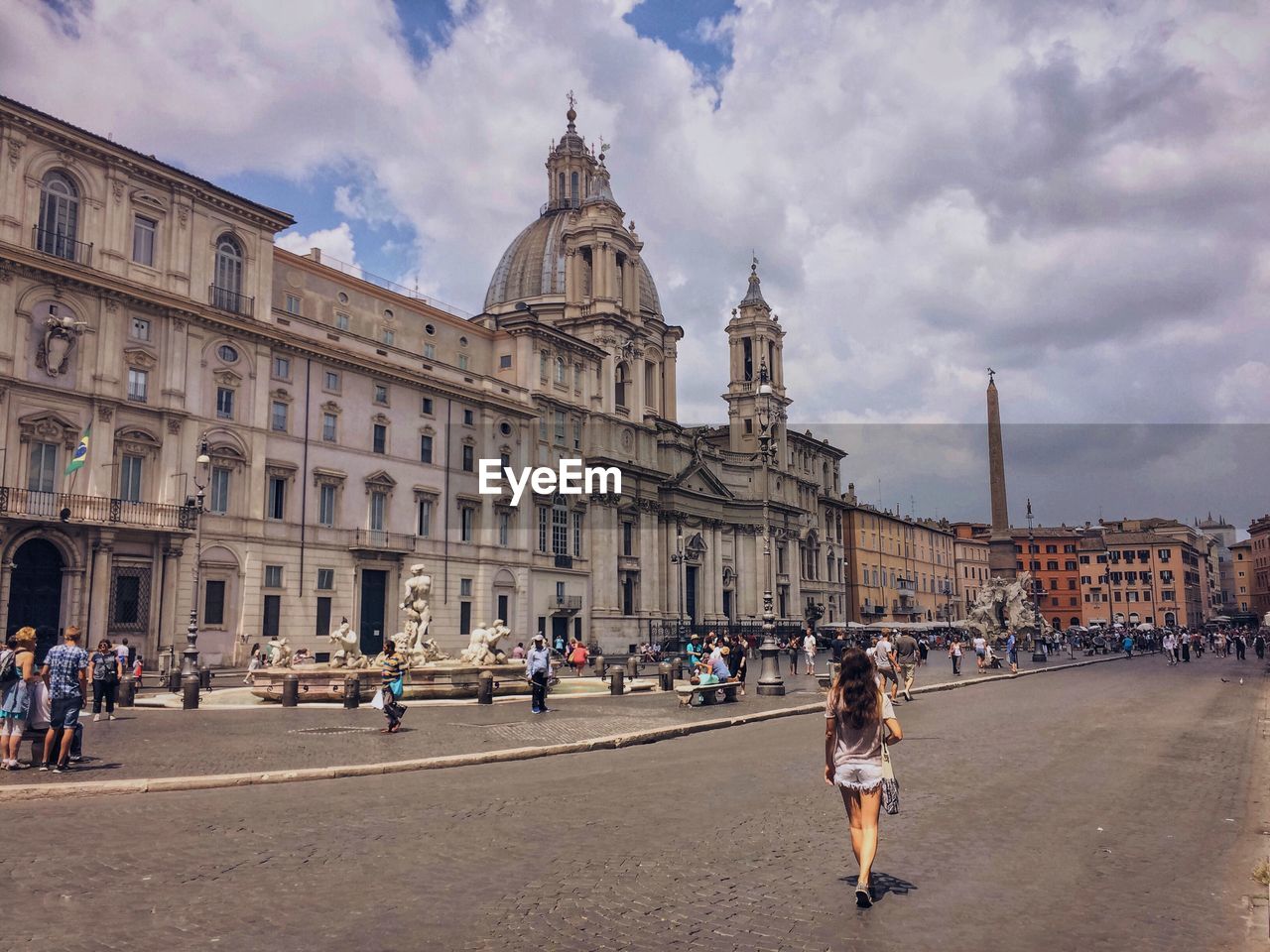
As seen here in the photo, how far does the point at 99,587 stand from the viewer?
32125 millimetres

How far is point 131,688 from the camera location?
22672 mm

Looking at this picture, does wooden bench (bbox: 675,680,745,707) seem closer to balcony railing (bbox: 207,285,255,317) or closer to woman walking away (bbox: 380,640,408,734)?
woman walking away (bbox: 380,640,408,734)

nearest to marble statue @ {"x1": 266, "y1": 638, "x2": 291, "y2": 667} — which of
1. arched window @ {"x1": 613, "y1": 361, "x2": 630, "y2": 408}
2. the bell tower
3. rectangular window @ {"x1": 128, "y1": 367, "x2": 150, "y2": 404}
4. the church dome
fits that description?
rectangular window @ {"x1": 128, "y1": 367, "x2": 150, "y2": 404}

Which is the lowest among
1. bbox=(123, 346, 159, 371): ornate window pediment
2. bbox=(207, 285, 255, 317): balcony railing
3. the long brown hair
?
the long brown hair

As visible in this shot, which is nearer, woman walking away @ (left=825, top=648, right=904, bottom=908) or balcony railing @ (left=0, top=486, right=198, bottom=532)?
woman walking away @ (left=825, top=648, right=904, bottom=908)

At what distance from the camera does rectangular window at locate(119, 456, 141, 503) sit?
3359cm

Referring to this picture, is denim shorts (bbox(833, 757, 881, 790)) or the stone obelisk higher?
the stone obelisk

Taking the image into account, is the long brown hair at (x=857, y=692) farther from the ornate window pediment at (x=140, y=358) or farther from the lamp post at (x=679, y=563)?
the lamp post at (x=679, y=563)

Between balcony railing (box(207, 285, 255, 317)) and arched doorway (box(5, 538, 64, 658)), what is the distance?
10.8 metres

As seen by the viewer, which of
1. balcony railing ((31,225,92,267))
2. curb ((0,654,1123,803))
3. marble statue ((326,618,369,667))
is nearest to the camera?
curb ((0,654,1123,803))

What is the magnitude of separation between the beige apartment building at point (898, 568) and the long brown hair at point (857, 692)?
302 feet

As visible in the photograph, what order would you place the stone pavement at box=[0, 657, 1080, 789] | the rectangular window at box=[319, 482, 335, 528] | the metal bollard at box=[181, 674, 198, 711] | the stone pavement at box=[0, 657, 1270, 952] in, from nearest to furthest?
the stone pavement at box=[0, 657, 1270, 952] < the stone pavement at box=[0, 657, 1080, 789] < the metal bollard at box=[181, 674, 198, 711] < the rectangular window at box=[319, 482, 335, 528]

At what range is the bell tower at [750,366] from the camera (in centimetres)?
8594

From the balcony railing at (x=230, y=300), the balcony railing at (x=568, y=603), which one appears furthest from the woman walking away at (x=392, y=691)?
the balcony railing at (x=568, y=603)
